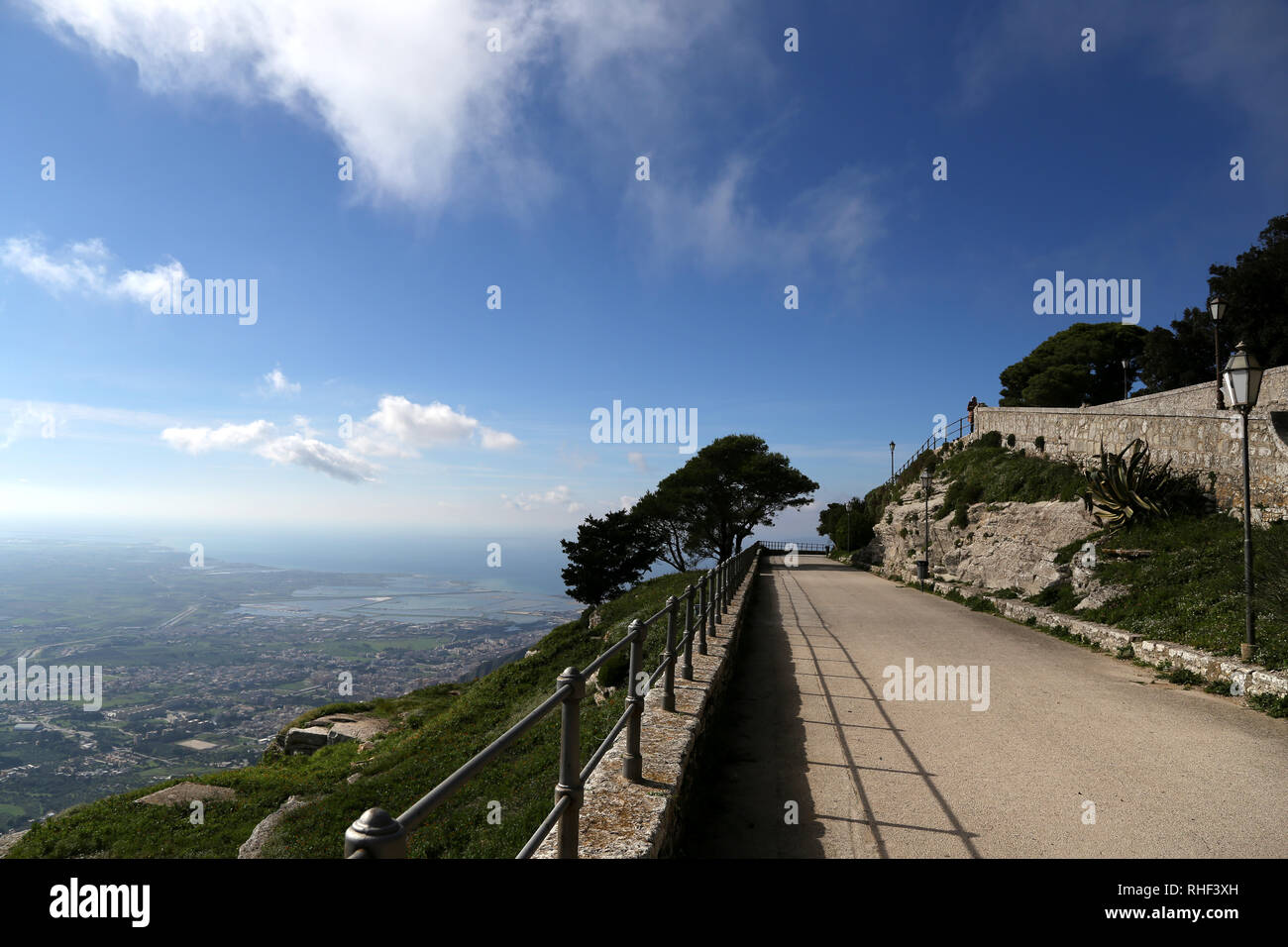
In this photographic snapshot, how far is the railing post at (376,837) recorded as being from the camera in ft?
4.15

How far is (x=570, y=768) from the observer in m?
2.64

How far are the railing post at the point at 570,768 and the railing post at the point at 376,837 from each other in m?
1.29

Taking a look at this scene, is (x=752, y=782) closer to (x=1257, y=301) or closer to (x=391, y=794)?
(x=391, y=794)

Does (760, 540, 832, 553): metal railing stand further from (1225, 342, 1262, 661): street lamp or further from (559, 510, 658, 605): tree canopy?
(1225, 342, 1262, 661): street lamp

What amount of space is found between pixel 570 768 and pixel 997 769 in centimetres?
417

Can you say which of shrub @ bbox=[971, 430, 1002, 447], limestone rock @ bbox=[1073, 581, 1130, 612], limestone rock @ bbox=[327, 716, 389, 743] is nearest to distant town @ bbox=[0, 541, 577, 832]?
limestone rock @ bbox=[327, 716, 389, 743]

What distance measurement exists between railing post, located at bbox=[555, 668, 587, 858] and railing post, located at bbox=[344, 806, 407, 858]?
50.7 inches
